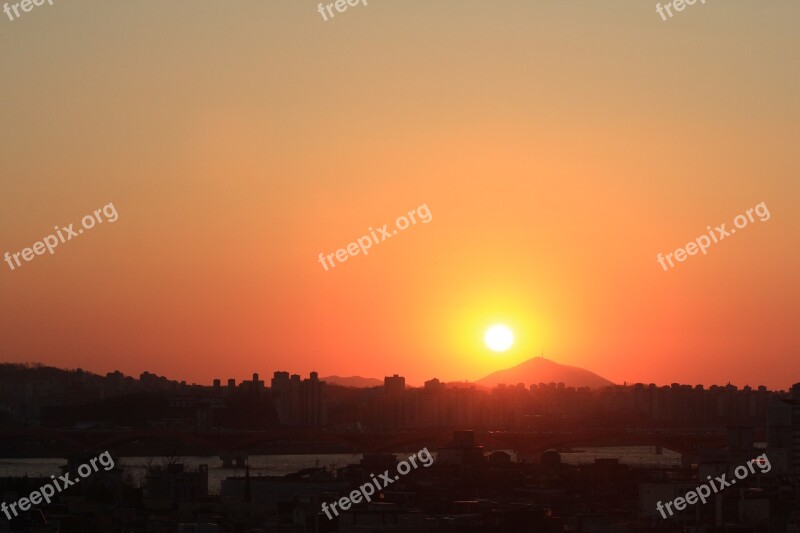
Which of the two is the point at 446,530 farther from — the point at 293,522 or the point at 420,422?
the point at 420,422

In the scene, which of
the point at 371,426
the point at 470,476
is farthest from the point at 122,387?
the point at 470,476

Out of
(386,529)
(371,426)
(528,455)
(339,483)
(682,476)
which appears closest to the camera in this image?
(386,529)

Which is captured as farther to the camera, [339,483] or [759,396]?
[759,396]

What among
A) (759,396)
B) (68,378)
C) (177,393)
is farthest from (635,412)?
(68,378)

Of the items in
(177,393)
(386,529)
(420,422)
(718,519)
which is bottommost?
(718,519)

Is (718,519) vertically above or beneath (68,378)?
beneath

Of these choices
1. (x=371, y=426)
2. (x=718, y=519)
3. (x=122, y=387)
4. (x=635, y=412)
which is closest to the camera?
(x=718, y=519)

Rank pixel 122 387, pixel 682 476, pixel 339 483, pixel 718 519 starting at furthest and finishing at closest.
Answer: pixel 122 387 < pixel 682 476 < pixel 339 483 < pixel 718 519

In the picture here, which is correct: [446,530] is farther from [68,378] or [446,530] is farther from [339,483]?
[68,378]

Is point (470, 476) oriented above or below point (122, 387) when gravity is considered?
below
